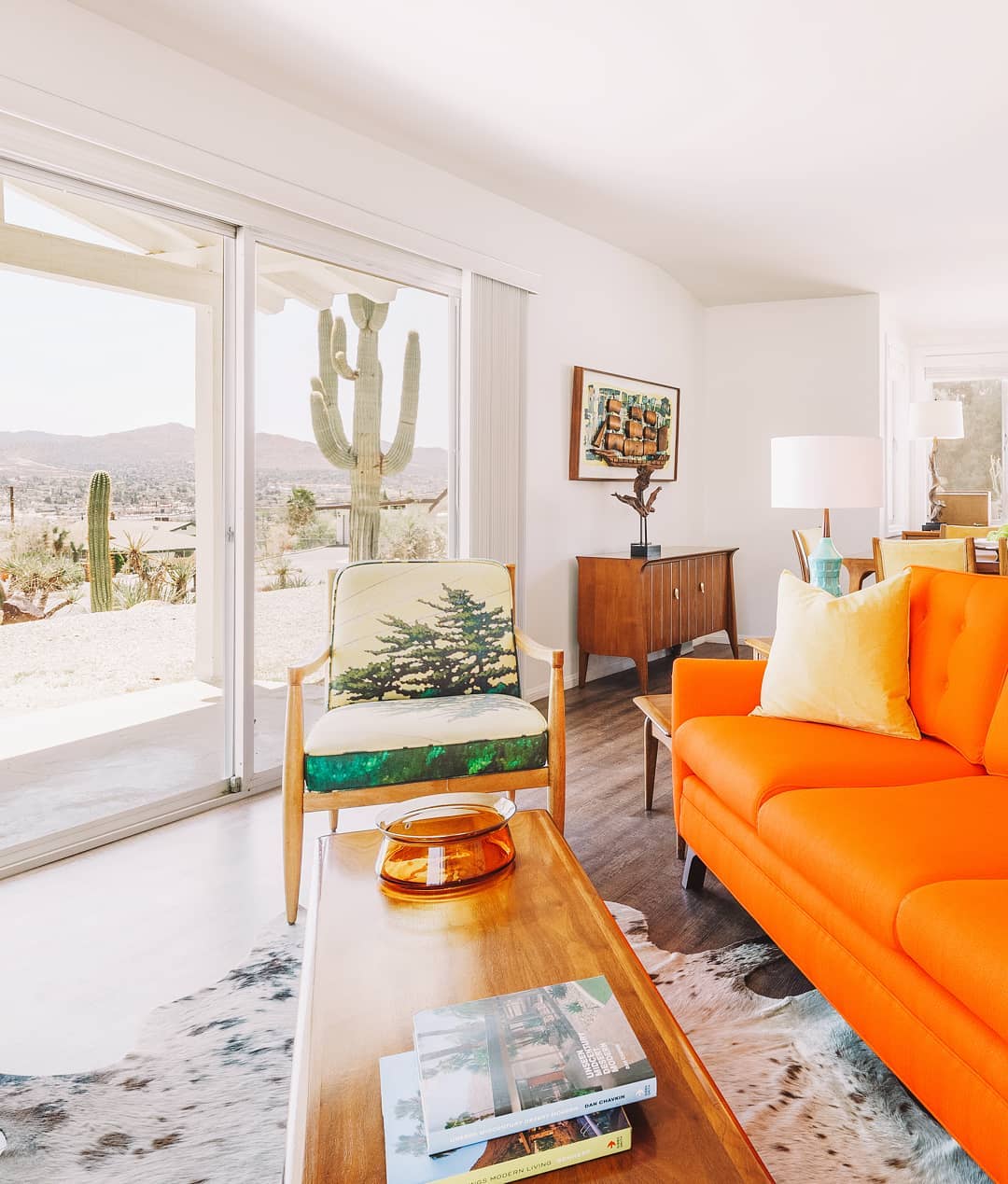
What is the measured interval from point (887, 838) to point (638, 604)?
3108 mm

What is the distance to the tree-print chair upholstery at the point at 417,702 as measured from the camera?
6.86ft

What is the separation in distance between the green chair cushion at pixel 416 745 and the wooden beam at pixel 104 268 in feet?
5.35

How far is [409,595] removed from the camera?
8.69 ft

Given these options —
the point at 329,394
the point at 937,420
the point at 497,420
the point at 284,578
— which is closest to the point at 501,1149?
the point at 284,578

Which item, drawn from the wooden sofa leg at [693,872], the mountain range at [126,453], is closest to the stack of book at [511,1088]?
the wooden sofa leg at [693,872]

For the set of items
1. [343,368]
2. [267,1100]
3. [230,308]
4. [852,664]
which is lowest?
[267,1100]

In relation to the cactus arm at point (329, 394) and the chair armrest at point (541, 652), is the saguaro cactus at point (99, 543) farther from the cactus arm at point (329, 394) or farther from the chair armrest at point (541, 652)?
the chair armrest at point (541, 652)

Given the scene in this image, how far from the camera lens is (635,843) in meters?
2.62

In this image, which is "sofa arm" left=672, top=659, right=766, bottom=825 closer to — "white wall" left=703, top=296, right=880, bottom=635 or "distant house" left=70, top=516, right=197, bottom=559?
"distant house" left=70, top=516, right=197, bottom=559

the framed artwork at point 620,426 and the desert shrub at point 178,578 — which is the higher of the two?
the framed artwork at point 620,426

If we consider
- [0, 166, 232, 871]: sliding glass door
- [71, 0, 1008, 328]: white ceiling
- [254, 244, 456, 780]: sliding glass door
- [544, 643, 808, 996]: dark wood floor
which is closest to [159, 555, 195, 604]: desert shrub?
[0, 166, 232, 871]: sliding glass door

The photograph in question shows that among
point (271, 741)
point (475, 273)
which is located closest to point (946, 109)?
point (475, 273)

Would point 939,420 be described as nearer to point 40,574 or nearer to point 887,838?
point 887,838

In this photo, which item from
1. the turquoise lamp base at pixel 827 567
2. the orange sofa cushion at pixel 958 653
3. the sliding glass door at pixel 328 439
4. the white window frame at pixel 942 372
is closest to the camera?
the orange sofa cushion at pixel 958 653
